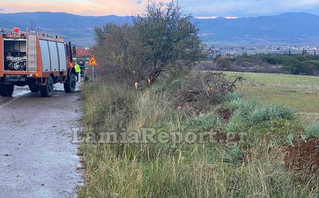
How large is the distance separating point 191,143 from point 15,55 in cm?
1317

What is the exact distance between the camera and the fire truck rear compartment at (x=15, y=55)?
1878 centimetres

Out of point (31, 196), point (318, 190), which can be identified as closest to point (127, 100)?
point (31, 196)

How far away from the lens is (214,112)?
37.7 feet

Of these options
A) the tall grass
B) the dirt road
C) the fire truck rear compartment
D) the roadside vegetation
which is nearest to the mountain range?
the fire truck rear compartment

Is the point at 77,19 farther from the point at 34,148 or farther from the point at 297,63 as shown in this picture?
the point at 34,148

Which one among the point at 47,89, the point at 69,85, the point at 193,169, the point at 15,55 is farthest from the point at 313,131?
the point at 69,85

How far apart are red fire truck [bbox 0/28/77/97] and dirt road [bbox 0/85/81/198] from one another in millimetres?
2997

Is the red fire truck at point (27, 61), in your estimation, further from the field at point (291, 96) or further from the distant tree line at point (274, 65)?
the distant tree line at point (274, 65)

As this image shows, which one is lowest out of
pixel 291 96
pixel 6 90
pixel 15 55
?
pixel 291 96

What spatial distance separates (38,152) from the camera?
8867mm

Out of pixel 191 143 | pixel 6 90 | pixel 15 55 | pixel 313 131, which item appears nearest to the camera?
pixel 313 131

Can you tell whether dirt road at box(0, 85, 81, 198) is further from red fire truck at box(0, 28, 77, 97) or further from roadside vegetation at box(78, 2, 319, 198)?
red fire truck at box(0, 28, 77, 97)

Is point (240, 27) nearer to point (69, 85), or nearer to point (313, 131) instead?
point (69, 85)

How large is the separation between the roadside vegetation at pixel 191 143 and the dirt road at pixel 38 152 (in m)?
0.41
